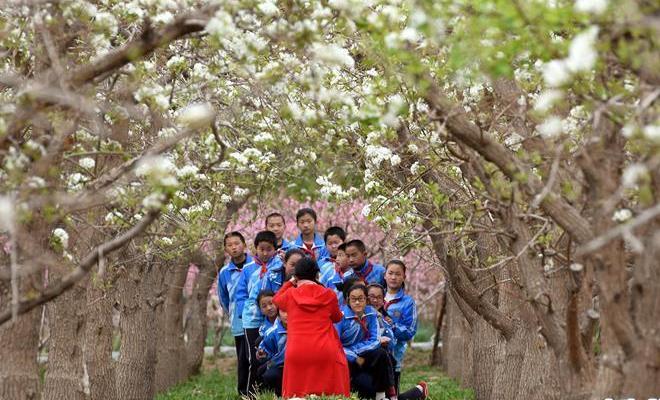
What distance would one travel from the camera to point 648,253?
272 inches

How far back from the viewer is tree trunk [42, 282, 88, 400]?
1301 cm

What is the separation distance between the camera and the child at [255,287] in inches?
583

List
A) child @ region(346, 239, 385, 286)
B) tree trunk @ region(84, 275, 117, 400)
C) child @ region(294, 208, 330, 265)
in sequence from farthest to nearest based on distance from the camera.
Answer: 1. child @ region(294, 208, 330, 265)
2. tree trunk @ region(84, 275, 117, 400)
3. child @ region(346, 239, 385, 286)

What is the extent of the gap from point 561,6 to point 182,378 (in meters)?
16.1

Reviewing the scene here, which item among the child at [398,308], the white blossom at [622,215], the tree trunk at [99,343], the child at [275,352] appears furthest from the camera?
the tree trunk at [99,343]

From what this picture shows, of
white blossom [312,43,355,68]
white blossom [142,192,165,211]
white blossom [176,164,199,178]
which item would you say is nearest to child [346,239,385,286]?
white blossom [312,43,355,68]

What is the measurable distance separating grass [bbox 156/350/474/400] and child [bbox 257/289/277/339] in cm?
109

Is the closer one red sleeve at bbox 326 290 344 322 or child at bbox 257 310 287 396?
red sleeve at bbox 326 290 344 322

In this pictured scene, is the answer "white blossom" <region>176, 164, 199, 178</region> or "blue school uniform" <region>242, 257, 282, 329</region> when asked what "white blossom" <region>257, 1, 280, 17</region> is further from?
"blue school uniform" <region>242, 257, 282, 329</region>

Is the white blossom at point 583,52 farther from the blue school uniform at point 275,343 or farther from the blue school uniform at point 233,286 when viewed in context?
the blue school uniform at point 233,286

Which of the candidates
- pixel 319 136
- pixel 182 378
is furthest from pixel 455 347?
pixel 319 136

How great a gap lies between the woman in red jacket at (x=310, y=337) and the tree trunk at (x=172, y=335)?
7.51 metres

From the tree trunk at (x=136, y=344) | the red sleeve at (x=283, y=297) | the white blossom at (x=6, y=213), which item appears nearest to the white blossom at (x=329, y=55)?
the white blossom at (x=6, y=213)

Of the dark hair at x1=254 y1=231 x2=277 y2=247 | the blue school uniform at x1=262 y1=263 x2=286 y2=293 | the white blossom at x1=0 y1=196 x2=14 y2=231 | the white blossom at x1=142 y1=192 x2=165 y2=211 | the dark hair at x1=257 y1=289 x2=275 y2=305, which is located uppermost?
the dark hair at x1=254 y1=231 x2=277 y2=247
